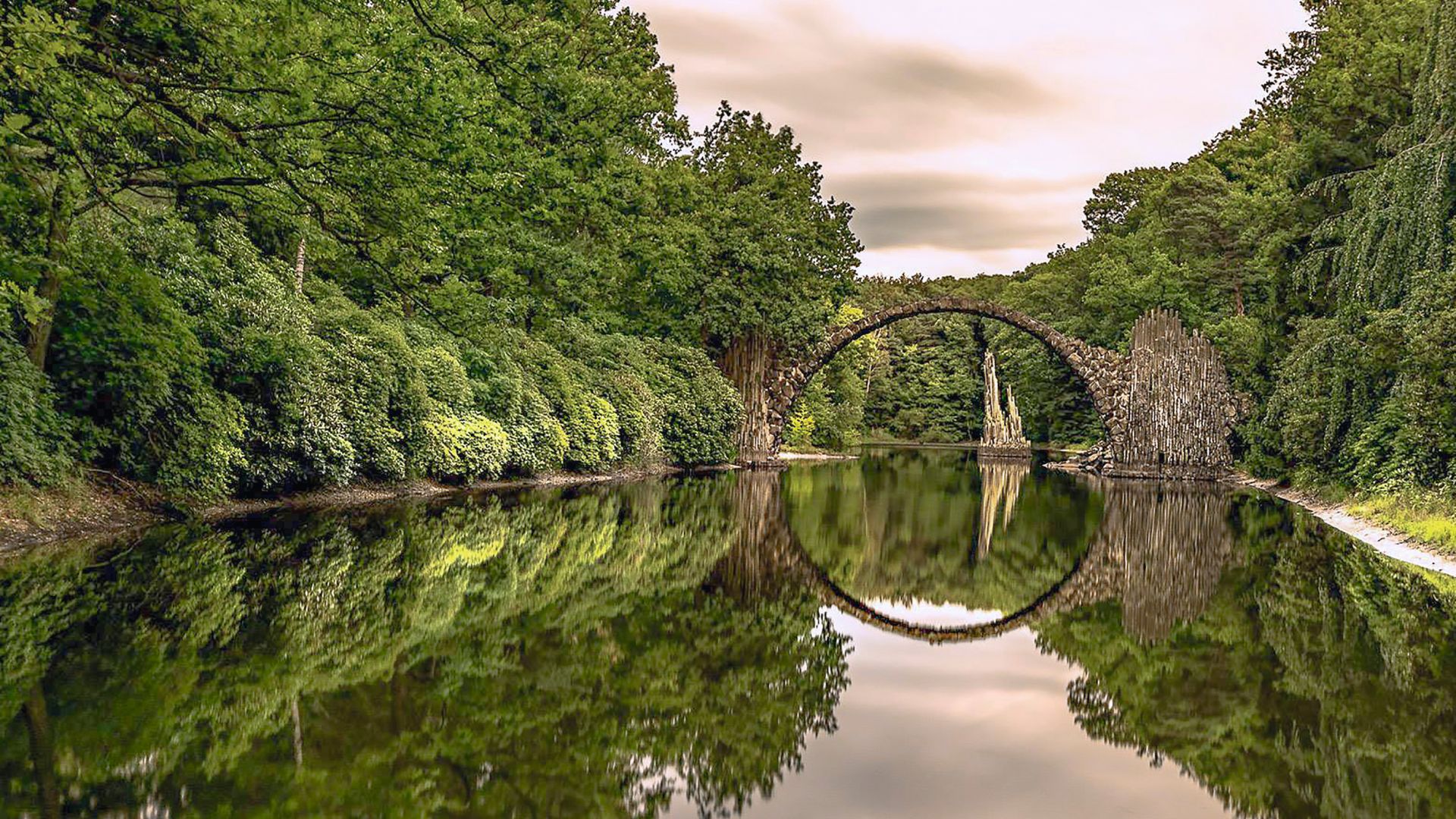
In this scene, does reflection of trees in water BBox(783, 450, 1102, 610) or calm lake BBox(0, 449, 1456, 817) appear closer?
calm lake BBox(0, 449, 1456, 817)

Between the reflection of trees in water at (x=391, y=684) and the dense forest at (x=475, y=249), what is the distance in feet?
10.9

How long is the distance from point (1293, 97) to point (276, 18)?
96.4ft

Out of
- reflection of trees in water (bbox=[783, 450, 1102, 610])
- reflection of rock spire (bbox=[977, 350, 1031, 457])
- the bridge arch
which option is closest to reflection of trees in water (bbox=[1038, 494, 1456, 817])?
reflection of trees in water (bbox=[783, 450, 1102, 610])

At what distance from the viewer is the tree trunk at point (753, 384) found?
34.3m

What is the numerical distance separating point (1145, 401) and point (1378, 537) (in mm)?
19300

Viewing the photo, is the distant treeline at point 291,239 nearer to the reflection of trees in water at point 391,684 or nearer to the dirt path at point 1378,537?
the reflection of trees in water at point 391,684

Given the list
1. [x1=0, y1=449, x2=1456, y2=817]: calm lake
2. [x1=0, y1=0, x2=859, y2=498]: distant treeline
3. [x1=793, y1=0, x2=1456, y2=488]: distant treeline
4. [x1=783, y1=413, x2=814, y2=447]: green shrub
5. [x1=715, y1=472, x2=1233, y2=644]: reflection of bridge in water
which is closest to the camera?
[x1=0, y1=449, x2=1456, y2=817]: calm lake

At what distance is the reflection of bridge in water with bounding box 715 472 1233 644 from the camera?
7969 mm

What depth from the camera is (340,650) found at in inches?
219

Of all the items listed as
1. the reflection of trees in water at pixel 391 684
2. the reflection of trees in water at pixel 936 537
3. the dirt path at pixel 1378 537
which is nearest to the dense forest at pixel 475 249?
the dirt path at pixel 1378 537

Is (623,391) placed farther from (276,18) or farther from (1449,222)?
(1449,222)

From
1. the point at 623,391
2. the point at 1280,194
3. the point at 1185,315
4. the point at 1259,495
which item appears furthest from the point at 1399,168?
the point at 1185,315

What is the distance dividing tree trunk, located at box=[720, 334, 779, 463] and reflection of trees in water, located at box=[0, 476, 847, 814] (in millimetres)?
24971

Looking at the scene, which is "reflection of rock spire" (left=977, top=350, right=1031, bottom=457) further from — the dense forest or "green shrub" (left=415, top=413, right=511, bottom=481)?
"green shrub" (left=415, top=413, right=511, bottom=481)
